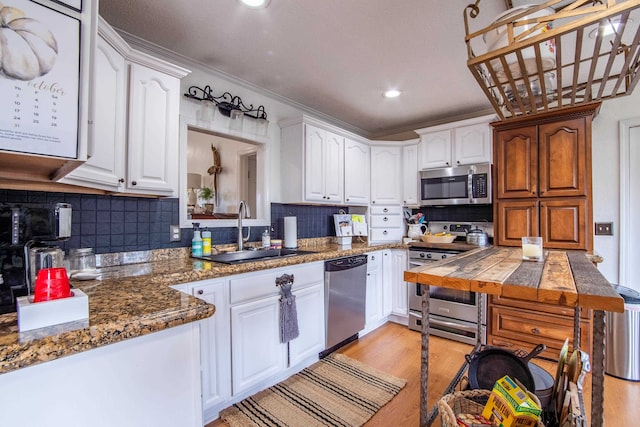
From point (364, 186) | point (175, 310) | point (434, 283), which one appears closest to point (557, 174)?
point (364, 186)

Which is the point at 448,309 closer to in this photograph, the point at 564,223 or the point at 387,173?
the point at 564,223

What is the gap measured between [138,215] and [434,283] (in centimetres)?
188

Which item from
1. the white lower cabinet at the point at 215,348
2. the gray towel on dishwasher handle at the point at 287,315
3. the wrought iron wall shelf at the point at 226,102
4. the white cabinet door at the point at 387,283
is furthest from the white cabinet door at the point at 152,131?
the white cabinet door at the point at 387,283

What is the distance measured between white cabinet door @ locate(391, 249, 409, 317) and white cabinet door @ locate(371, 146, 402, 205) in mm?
703

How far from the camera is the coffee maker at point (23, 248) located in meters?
0.94

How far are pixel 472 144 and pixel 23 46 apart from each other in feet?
11.1

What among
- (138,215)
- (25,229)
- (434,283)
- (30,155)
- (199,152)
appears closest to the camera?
(30,155)

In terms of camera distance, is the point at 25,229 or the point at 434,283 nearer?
the point at 25,229

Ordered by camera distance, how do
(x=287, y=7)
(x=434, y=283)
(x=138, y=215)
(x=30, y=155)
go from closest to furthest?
1. (x=30, y=155)
2. (x=434, y=283)
3. (x=287, y=7)
4. (x=138, y=215)

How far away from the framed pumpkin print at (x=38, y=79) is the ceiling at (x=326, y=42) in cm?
108

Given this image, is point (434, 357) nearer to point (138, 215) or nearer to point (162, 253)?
point (162, 253)

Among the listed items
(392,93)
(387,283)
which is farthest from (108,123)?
(387,283)

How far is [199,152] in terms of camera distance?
9.65 feet

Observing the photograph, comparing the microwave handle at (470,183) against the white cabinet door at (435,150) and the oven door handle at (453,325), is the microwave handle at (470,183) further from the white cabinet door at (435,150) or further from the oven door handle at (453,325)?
the oven door handle at (453,325)
